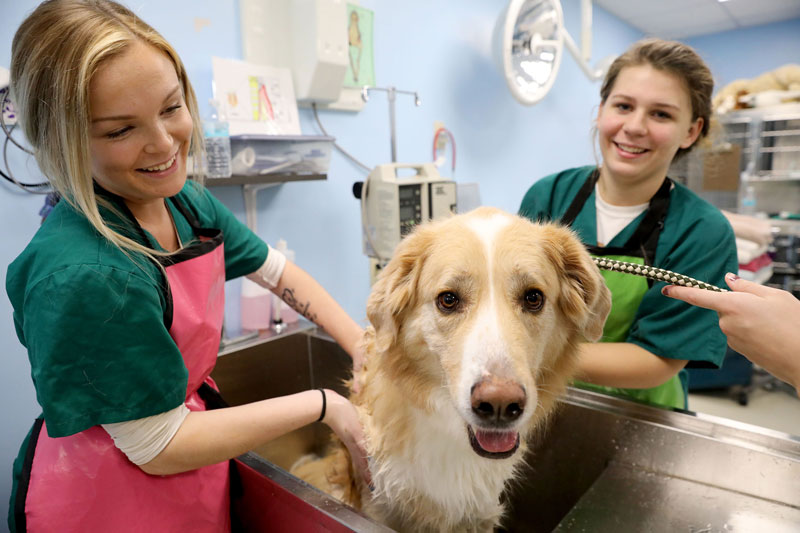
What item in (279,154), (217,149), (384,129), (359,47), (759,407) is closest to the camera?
(217,149)

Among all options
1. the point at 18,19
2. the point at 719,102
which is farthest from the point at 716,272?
the point at 719,102

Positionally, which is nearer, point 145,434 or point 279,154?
point 145,434

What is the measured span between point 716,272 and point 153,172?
1.38 metres

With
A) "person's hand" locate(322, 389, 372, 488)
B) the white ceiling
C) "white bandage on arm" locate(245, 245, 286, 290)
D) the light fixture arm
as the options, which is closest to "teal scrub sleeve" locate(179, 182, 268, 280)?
"white bandage on arm" locate(245, 245, 286, 290)

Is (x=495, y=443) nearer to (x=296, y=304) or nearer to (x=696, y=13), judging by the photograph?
(x=296, y=304)

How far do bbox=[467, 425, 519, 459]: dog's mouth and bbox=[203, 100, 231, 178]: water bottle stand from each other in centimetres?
151

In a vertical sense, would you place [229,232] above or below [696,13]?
below

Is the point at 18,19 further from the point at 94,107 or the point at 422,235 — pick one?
the point at 422,235

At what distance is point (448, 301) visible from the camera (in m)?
1.03

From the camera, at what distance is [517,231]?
3.50 feet

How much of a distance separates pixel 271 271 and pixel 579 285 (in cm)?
86

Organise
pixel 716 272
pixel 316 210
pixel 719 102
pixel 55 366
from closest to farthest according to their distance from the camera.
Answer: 1. pixel 55 366
2. pixel 716 272
3. pixel 316 210
4. pixel 719 102

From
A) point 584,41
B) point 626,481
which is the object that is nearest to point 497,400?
point 626,481

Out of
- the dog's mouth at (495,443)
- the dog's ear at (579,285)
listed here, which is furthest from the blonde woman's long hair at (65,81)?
the dog's ear at (579,285)
